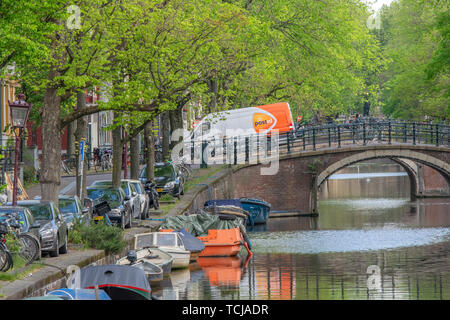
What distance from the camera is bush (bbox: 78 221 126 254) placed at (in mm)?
23578

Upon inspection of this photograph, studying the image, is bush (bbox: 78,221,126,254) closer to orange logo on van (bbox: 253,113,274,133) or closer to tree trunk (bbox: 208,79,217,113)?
tree trunk (bbox: 208,79,217,113)

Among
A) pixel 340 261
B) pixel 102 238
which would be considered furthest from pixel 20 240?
pixel 340 261

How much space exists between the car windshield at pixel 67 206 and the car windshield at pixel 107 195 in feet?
10.1

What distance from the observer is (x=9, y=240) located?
18.9 meters

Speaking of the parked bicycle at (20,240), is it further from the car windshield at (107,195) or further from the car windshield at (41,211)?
the car windshield at (107,195)

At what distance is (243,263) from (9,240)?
12173 mm

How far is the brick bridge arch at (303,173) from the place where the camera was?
159 ft

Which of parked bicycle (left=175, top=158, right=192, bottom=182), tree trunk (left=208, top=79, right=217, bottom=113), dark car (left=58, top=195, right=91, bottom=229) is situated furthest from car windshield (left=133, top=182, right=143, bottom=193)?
tree trunk (left=208, top=79, right=217, bottom=113)

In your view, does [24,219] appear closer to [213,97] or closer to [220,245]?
[220,245]

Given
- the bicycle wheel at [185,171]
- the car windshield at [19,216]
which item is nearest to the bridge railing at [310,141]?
the bicycle wheel at [185,171]

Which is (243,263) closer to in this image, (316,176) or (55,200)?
(55,200)

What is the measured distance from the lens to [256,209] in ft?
146

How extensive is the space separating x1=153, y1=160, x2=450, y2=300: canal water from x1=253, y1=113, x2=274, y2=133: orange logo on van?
246 inches
